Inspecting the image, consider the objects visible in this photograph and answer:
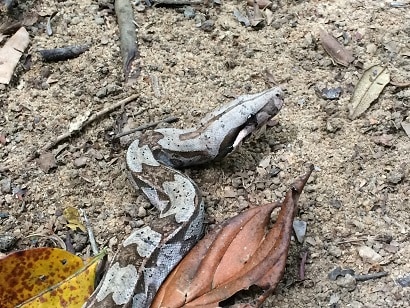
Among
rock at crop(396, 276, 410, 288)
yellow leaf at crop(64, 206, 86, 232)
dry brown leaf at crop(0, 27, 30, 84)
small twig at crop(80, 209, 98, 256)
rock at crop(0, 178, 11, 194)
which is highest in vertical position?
dry brown leaf at crop(0, 27, 30, 84)

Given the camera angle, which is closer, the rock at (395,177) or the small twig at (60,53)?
the rock at (395,177)

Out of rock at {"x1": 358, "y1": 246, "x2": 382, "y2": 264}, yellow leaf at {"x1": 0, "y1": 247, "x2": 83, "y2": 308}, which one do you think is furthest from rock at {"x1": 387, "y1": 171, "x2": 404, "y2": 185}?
yellow leaf at {"x1": 0, "y1": 247, "x2": 83, "y2": 308}

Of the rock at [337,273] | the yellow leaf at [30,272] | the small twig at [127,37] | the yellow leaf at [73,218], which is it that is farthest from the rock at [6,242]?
the rock at [337,273]

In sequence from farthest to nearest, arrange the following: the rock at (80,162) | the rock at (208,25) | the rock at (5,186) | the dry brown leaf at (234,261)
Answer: the rock at (208,25)
the rock at (80,162)
the rock at (5,186)
the dry brown leaf at (234,261)

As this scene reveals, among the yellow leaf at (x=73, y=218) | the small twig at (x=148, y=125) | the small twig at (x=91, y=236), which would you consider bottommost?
the small twig at (x=91, y=236)

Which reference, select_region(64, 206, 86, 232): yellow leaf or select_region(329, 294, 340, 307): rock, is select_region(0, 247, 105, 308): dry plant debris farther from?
select_region(329, 294, 340, 307): rock

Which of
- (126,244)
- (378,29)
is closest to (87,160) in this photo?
(126,244)

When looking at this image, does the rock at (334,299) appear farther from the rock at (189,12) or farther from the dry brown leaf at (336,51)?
the rock at (189,12)

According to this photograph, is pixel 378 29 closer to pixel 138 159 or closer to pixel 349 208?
pixel 349 208
